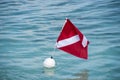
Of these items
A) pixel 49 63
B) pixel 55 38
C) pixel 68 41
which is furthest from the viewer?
pixel 55 38

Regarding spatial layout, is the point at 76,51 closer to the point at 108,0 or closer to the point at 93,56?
the point at 93,56

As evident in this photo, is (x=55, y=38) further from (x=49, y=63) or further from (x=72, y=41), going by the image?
(x=72, y=41)

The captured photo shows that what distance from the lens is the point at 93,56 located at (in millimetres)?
9883

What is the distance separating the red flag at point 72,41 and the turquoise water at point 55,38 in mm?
833

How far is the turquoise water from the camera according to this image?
28.8 feet

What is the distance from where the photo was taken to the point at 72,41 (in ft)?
27.1

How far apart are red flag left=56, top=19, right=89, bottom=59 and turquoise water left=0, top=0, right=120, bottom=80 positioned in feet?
2.73

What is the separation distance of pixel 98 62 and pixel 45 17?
7000mm

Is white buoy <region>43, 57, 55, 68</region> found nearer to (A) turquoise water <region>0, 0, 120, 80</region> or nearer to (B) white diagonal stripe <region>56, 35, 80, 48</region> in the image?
(A) turquoise water <region>0, 0, 120, 80</region>

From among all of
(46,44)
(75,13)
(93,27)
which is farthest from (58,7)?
(46,44)

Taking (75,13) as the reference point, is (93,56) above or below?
below

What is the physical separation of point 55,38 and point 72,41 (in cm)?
359

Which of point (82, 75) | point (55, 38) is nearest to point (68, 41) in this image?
point (82, 75)

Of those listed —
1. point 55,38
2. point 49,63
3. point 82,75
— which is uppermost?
point 55,38
